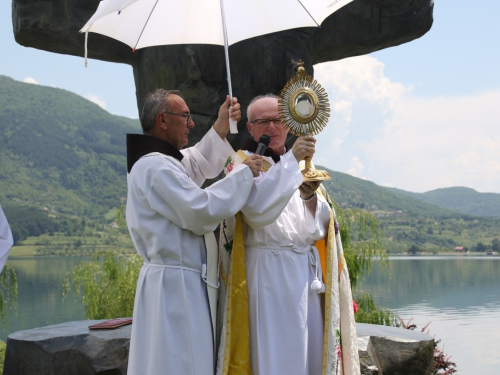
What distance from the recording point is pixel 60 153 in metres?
96.4

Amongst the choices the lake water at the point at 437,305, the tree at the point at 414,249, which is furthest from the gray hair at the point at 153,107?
the tree at the point at 414,249

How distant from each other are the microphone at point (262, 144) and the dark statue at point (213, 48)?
10.4ft

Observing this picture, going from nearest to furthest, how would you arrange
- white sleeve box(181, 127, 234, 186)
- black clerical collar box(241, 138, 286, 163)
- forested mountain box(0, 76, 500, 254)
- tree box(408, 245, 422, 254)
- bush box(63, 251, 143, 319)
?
black clerical collar box(241, 138, 286, 163) < white sleeve box(181, 127, 234, 186) < bush box(63, 251, 143, 319) < tree box(408, 245, 422, 254) < forested mountain box(0, 76, 500, 254)

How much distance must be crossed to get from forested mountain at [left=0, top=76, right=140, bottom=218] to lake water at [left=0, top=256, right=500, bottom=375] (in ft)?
86.2

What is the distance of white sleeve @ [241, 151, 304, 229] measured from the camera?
12.0 feet

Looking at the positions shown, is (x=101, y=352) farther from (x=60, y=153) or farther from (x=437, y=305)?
(x=60, y=153)

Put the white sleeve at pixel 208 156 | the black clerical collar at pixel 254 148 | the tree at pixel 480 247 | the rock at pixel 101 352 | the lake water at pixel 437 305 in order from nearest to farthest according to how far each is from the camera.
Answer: the black clerical collar at pixel 254 148 → the white sleeve at pixel 208 156 → the rock at pixel 101 352 → the lake water at pixel 437 305 → the tree at pixel 480 247

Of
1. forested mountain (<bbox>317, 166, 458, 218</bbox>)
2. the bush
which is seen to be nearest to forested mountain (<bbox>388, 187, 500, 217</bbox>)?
forested mountain (<bbox>317, 166, 458, 218</bbox>)

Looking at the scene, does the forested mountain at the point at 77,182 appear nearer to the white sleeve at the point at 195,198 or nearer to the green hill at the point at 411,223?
the green hill at the point at 411,223

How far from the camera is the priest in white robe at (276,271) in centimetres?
370

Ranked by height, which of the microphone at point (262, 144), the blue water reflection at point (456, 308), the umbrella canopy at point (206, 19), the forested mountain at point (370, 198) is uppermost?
the forested mountain at point (370, 198)

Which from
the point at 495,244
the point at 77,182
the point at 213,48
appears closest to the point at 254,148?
the point at 213,48

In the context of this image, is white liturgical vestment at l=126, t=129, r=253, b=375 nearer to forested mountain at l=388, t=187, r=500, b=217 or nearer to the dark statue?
the dark statue

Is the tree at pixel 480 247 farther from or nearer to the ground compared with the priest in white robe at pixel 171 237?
nearer to the ground
